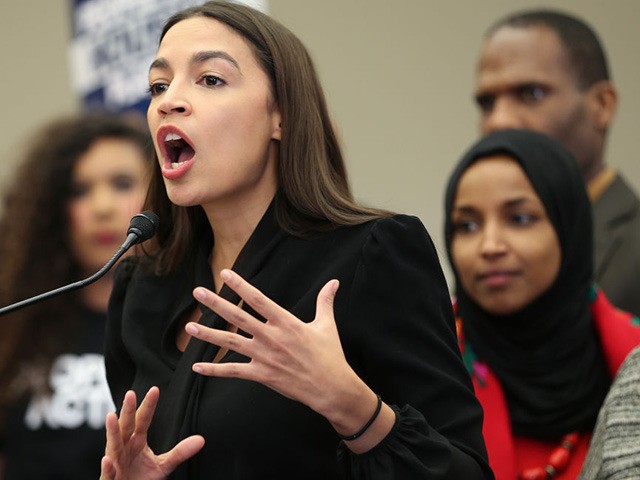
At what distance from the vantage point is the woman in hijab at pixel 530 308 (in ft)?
8.85

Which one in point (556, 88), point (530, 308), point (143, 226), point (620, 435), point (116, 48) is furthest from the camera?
point (116, 48)

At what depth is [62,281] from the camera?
3.85 m

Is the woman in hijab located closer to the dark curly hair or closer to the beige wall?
the dark curly hair

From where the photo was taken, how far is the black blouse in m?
1.85

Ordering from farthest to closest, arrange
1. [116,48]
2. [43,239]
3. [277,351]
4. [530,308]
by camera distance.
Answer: [116,48] → [43,239] → [530,308] → [277,351]

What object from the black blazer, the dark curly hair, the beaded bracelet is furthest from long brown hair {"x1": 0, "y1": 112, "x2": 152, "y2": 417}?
the beaded bracelet

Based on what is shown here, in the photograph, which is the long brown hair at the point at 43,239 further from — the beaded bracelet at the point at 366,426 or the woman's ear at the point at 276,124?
the beaded bracelet at the point at 366,426

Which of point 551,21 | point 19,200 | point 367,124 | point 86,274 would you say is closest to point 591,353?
point 551,21

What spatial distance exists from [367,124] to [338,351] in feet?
13.0

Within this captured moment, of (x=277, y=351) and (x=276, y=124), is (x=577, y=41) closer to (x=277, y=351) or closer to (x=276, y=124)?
(x=276, y=124)

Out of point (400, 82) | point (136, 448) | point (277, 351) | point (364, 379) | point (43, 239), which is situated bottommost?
point (43, 239)

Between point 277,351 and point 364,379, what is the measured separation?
0.28m

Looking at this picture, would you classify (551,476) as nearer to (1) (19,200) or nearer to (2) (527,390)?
(2) (527,390)

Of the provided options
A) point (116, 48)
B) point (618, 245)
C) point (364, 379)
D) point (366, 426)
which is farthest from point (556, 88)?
point (366, 426)
